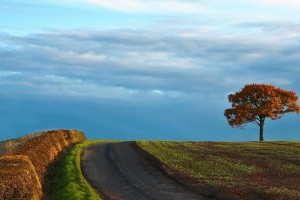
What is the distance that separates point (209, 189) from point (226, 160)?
18299 millimetres

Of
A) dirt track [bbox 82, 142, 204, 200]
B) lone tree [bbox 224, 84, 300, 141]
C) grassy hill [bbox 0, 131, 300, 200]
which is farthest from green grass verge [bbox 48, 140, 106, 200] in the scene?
lone tree [bbox 224, 84, 300, 141]

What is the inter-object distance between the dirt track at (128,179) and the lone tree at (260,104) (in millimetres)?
50856

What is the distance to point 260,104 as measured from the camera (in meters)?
109

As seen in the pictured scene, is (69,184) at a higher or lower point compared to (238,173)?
lower

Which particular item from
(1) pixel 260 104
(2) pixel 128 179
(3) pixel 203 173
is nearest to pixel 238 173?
(3) pixel 203 173

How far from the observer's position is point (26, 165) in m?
30.2

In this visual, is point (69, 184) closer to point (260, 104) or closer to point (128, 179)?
point (128, 179)

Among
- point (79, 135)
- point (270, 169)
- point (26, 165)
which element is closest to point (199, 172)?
point (270, 169)

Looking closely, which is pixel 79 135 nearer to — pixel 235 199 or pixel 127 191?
pixel 127 191

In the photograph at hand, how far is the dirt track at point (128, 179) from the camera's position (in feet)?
111

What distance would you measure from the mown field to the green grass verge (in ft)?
23.4

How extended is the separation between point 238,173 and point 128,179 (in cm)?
871

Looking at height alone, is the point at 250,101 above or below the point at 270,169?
above

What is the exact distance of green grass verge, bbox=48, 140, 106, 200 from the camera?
3122 cm
